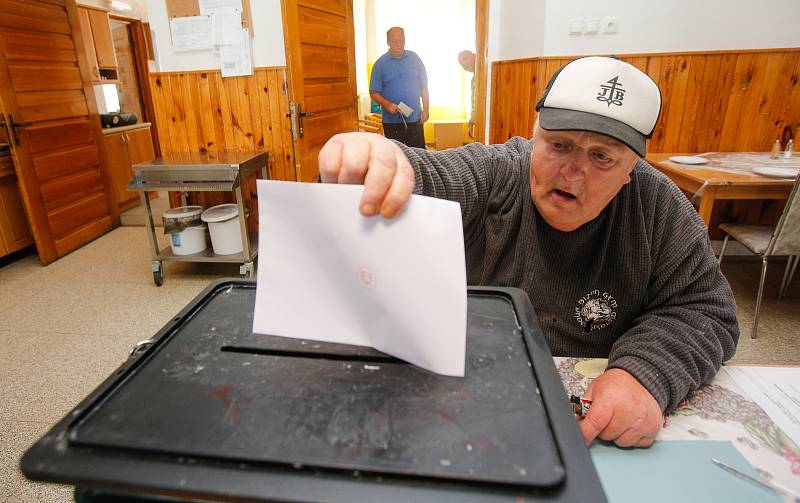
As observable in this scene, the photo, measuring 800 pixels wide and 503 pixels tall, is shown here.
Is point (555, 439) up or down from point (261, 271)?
down

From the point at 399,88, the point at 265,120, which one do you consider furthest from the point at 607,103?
the point at 399,88

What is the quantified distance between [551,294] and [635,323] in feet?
0.55

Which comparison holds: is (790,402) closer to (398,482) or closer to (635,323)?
(635,323)

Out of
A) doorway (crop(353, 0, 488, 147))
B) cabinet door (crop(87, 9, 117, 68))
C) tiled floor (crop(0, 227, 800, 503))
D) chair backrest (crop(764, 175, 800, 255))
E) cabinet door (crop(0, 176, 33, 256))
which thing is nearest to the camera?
tiled floor (crop(0, 227, 800, 503))

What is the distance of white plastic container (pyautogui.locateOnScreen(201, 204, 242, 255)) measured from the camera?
302 centimetres

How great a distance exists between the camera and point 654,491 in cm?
57

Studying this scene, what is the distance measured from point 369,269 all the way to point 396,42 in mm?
4322

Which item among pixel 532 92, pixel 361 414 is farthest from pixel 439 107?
pixel 361 414

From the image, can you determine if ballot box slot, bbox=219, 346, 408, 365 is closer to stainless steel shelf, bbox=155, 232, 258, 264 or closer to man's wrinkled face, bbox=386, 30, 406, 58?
stainless steel shelf, bbox=155, 232, 258, 264

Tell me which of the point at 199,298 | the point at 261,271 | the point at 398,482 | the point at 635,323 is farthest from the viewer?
the point at 635,323

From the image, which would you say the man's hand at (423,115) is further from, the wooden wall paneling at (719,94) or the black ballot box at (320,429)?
the black ballot box at (320,429)

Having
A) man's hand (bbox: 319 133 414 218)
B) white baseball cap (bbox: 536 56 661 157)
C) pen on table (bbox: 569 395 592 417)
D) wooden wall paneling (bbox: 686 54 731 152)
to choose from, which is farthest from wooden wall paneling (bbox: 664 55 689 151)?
→ man's hand (bbox: 319 133 414 218)

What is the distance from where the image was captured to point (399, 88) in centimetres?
445

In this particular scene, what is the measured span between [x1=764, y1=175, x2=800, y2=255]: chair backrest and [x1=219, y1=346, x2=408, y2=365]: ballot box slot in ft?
7.55
